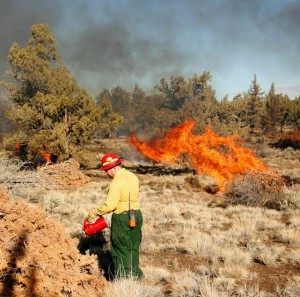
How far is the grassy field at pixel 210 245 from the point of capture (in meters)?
5.82

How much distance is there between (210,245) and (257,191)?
7.18m

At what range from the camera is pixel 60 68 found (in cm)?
3469

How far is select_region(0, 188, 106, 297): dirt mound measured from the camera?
4.88 metres

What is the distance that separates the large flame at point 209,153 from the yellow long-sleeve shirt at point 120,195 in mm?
10890

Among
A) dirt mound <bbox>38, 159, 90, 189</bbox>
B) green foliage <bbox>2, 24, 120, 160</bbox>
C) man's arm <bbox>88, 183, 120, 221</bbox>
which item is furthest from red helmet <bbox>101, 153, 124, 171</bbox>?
green foliage <bbox>2, 24, 120, 160</bbox>

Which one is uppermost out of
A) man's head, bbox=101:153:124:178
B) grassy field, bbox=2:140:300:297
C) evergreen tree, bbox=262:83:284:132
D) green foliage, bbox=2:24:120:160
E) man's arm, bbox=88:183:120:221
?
evergreen tree, bbox=262:83:284:132

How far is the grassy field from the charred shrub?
0.07m

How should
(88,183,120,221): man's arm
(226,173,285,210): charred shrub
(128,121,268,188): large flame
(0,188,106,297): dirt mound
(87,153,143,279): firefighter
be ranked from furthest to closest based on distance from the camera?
(128,121,268,188): large flame < (226,173,285,210): charred shrub < (87,153,143,279): firefighter < (88,183,120,221): man's arm < (0,188,106,297): dirt mound

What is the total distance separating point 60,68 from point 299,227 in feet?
97.4

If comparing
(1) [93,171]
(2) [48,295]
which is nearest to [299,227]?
(2) [48,295]

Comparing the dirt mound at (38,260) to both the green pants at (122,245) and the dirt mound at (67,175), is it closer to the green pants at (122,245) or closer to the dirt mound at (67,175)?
the green pants at (122,245)

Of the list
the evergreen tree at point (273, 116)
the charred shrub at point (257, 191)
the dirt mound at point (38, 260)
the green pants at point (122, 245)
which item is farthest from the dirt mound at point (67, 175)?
the evergreen tree at point (273, 116)

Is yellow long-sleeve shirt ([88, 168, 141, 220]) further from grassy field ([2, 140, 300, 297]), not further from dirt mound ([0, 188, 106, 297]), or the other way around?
grassy field ([2, 140, 300, 297])

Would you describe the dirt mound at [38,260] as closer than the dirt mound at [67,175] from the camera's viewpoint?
Yes
